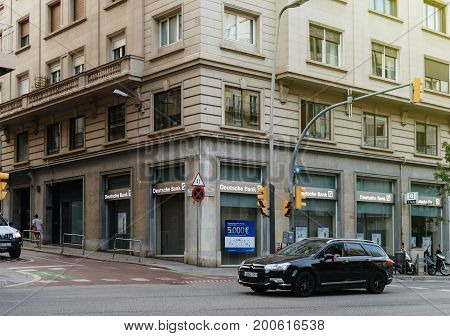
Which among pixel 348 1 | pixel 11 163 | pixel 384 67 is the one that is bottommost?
pixel 11 163

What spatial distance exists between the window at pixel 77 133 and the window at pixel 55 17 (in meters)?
5.66

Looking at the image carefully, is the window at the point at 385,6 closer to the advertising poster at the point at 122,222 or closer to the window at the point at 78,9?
the window at the point at 78,9

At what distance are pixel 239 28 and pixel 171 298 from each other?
54.4 feet

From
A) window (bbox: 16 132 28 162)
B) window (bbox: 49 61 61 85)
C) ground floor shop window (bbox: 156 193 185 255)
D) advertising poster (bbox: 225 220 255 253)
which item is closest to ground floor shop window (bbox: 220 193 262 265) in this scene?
advertising poster (bbox: 225 220 255 253)

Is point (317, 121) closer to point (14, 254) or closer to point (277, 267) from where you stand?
point (14, 254)

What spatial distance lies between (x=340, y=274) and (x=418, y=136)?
71.3 feet

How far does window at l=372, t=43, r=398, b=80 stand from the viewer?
3319 centimetres

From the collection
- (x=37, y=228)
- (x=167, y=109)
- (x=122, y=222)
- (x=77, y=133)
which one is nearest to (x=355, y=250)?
(x=167, y=109)

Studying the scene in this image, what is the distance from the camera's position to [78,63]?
34.2 meters

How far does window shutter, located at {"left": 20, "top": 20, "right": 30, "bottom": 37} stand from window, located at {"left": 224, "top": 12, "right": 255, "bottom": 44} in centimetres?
1580

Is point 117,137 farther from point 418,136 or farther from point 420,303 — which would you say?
point 420,303

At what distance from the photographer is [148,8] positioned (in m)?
29.5

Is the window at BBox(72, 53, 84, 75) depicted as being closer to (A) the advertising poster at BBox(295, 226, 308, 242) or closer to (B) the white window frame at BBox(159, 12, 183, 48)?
(B) the white window frame at BBox(159, 12, 183, 48)

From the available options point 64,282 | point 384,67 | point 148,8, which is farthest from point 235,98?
point 64,282
